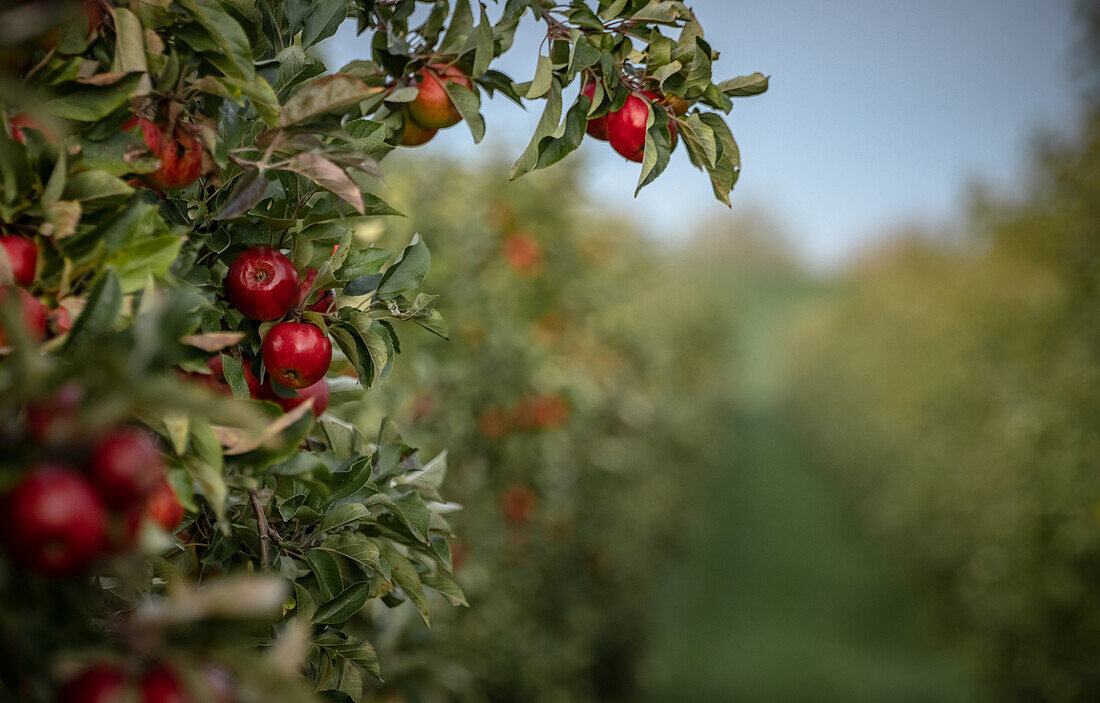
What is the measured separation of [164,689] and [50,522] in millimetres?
123

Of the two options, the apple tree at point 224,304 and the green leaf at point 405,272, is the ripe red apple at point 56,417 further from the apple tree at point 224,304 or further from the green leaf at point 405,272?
the green leaf at point 405,272

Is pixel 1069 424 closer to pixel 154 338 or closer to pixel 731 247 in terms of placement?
pixel 154 338

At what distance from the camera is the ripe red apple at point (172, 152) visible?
2.77 ft

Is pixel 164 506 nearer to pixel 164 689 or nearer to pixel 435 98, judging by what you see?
pixel 164 689

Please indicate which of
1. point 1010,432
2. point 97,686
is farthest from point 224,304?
point 1010,432

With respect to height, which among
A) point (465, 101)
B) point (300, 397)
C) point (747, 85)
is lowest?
point (300, 397)

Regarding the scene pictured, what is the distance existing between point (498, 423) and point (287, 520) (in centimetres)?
264

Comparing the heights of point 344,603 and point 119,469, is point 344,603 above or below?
below

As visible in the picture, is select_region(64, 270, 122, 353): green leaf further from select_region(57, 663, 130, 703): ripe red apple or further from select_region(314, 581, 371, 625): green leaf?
select_region(314, 581, 371, 625): green leaf

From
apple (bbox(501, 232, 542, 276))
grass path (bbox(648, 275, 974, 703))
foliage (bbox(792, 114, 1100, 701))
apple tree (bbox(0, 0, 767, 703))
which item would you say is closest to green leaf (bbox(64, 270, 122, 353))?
apple tree (bbox(0, 0, 767, 703))

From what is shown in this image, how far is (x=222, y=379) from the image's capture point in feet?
3.06

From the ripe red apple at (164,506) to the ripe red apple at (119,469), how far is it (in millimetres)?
153

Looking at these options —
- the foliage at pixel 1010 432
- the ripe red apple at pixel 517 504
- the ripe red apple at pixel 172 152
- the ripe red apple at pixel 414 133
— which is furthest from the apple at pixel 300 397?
the foliage at pixel 1010 432

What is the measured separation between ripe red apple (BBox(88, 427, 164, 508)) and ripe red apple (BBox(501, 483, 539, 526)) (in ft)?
10.5
